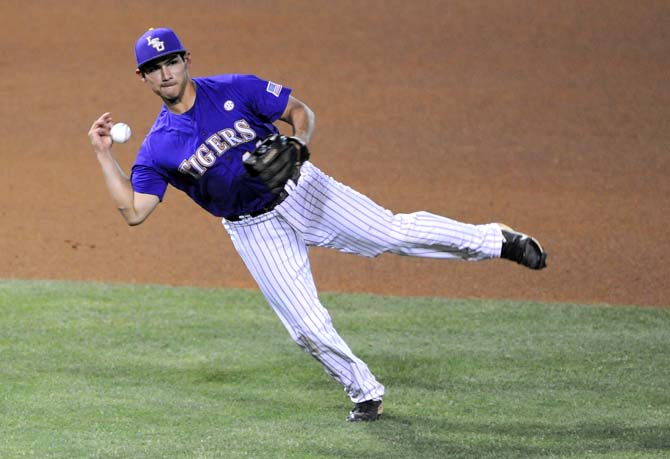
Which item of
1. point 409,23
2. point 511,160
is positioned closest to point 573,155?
point 511,160

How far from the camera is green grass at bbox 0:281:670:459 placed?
5258 mm

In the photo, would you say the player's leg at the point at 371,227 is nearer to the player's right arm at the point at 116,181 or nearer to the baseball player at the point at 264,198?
the baseball player at the point at 264,198

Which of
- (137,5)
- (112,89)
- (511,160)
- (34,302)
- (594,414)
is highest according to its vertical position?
(137,5)

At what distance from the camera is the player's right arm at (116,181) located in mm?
5152

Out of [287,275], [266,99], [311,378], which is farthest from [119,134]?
[311,378]

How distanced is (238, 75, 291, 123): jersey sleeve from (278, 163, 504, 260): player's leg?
0.29 metres

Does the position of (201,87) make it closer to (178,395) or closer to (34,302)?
(178,395)

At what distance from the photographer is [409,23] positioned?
14.5 m

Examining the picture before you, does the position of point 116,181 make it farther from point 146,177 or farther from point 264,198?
point 264,198

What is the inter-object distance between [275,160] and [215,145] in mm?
472

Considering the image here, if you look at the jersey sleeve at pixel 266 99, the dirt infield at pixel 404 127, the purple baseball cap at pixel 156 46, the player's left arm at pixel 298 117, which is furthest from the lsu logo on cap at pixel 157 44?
the dirt infield at pixel 404 127

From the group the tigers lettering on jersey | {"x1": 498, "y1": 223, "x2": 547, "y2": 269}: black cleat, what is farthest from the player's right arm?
{"x1": 498, "y1": 223, "x2": 547, "y2": 269}: black cleat

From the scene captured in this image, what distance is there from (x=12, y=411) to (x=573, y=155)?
708cm

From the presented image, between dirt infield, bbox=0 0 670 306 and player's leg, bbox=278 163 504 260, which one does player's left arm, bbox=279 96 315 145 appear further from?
dirt infield, bbox=0 0 670 306
